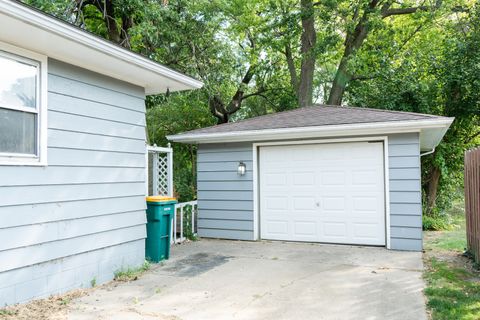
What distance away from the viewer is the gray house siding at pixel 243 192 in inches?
265

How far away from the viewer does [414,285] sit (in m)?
4.59

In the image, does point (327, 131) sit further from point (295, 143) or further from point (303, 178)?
point (303, 178)

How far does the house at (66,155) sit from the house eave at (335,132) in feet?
7.70

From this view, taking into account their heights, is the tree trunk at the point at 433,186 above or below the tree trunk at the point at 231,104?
below

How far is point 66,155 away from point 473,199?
5762mm

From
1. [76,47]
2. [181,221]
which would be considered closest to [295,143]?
[181,221]

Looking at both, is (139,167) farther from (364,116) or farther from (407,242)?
(407,242)

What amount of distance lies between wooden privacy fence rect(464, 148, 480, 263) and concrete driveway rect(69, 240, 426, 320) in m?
0.82

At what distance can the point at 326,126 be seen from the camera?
6.90 meters

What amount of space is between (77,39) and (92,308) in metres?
2.77

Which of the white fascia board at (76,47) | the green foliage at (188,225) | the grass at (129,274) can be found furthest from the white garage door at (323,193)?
the grass at (129,274)

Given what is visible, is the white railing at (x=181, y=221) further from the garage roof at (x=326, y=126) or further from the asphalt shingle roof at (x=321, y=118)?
the asphalt shingle roof at (x=321, y=118)

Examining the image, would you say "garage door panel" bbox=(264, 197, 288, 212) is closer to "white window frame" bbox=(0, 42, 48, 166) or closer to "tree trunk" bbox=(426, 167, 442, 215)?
"white window frame" bbox=(0, 42, 48, 166)

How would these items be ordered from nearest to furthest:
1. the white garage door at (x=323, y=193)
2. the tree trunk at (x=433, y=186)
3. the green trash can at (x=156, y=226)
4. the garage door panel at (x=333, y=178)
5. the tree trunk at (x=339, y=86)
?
the green trash can at (x=156, y=226) < the white garage door at (x=323, y=193) < the garage door panel at (x=333, y=178) < the tree trunk at (x=433, y=186) < the tree trunk at (x=339, y=86)
